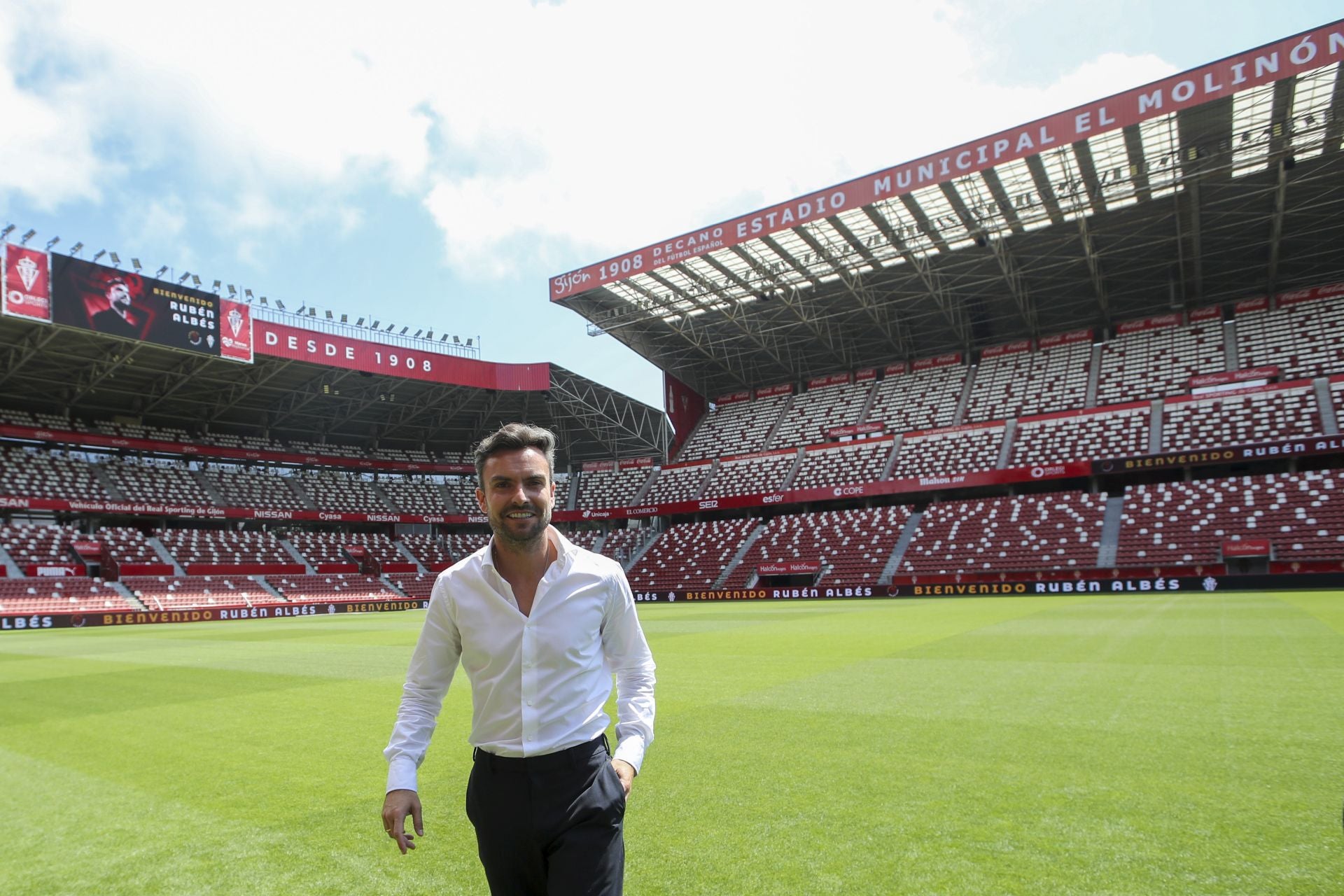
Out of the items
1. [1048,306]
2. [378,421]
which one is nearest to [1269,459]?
[1048,306]

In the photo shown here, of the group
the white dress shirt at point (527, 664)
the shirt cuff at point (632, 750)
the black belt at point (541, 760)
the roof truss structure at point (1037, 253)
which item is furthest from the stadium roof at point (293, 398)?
the shirt cuff at point (632, 750)

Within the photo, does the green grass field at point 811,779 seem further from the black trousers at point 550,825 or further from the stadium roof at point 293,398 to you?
the stadium roof at point 293,398

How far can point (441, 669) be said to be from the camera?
111 inches

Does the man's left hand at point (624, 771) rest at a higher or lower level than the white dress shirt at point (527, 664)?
lower

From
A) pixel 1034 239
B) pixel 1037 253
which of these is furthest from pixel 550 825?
pixel 1037 253

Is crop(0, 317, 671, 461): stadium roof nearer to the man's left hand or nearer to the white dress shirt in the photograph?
the white dress shirt

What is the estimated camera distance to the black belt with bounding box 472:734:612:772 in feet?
8.32

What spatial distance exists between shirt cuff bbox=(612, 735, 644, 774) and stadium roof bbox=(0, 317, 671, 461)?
133 ft

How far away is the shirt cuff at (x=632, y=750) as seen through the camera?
2.63 m

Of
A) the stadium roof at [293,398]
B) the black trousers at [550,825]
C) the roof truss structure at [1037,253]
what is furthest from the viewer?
the stadium roof at [293,398]

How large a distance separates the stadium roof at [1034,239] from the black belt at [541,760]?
107ft

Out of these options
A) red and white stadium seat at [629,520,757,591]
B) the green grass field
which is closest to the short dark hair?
the green grass field

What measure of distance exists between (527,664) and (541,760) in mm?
307

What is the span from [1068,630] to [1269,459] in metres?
27.9
